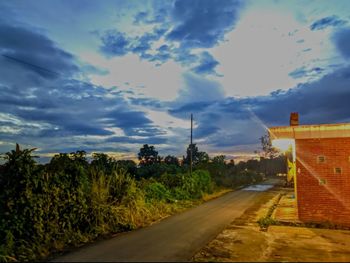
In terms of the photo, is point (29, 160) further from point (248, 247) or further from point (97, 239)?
point (248, 247)

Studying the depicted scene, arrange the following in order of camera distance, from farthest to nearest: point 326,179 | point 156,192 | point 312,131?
point 156,192 < point 312,131 < point 326,179

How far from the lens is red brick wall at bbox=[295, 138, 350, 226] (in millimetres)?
12797

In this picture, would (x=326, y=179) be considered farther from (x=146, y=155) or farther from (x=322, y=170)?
(x=146, y=155)

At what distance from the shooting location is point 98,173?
12.6 m

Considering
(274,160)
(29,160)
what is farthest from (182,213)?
(274,160)

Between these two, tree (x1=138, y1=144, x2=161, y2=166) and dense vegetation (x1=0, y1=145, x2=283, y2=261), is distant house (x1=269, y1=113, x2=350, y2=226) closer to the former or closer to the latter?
dense vegetation (x1=0, y1=145, x2=283, y2=261)

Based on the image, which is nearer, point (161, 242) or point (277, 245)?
point (277, 245)

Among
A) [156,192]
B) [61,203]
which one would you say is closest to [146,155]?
[156,192]

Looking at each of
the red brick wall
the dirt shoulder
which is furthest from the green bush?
the red brick wall

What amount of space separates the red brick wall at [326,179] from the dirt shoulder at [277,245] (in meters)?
1.10

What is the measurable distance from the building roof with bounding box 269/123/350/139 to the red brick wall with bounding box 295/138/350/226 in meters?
0.27

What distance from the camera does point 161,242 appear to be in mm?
10000

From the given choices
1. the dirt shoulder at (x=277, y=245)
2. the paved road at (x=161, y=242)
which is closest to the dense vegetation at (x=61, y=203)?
the paved road at (x=161, y=242)

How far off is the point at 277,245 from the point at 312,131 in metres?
5.38
